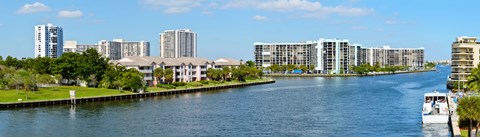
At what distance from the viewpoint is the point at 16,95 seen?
76.6 m

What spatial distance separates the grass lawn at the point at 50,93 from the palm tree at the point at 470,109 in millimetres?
54272

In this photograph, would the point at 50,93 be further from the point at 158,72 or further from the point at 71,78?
the point at 158,72

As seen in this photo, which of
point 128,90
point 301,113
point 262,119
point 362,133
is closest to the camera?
point 362,133

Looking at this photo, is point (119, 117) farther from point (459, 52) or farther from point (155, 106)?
point (459, 52)

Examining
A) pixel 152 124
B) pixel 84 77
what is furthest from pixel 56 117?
pixel 84 77

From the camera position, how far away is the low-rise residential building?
361ft

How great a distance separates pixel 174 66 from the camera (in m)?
123

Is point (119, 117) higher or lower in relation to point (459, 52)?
lower

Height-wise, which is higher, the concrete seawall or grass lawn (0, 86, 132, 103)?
grass lawn (0, 86, 132, 103)

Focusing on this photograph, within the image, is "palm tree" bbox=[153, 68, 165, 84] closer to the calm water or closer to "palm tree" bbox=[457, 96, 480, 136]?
the calm water

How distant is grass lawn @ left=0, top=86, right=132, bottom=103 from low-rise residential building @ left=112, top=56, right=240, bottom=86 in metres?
17.4

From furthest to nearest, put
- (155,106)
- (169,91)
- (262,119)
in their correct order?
(169,91) < (155,106) < (262,119)

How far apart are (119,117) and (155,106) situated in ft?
43.2

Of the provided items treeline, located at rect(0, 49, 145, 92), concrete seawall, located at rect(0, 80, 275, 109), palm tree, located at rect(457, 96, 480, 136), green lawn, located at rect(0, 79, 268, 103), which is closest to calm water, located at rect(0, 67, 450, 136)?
concrete seawall, located at rect(0, 80, 275, 109)
